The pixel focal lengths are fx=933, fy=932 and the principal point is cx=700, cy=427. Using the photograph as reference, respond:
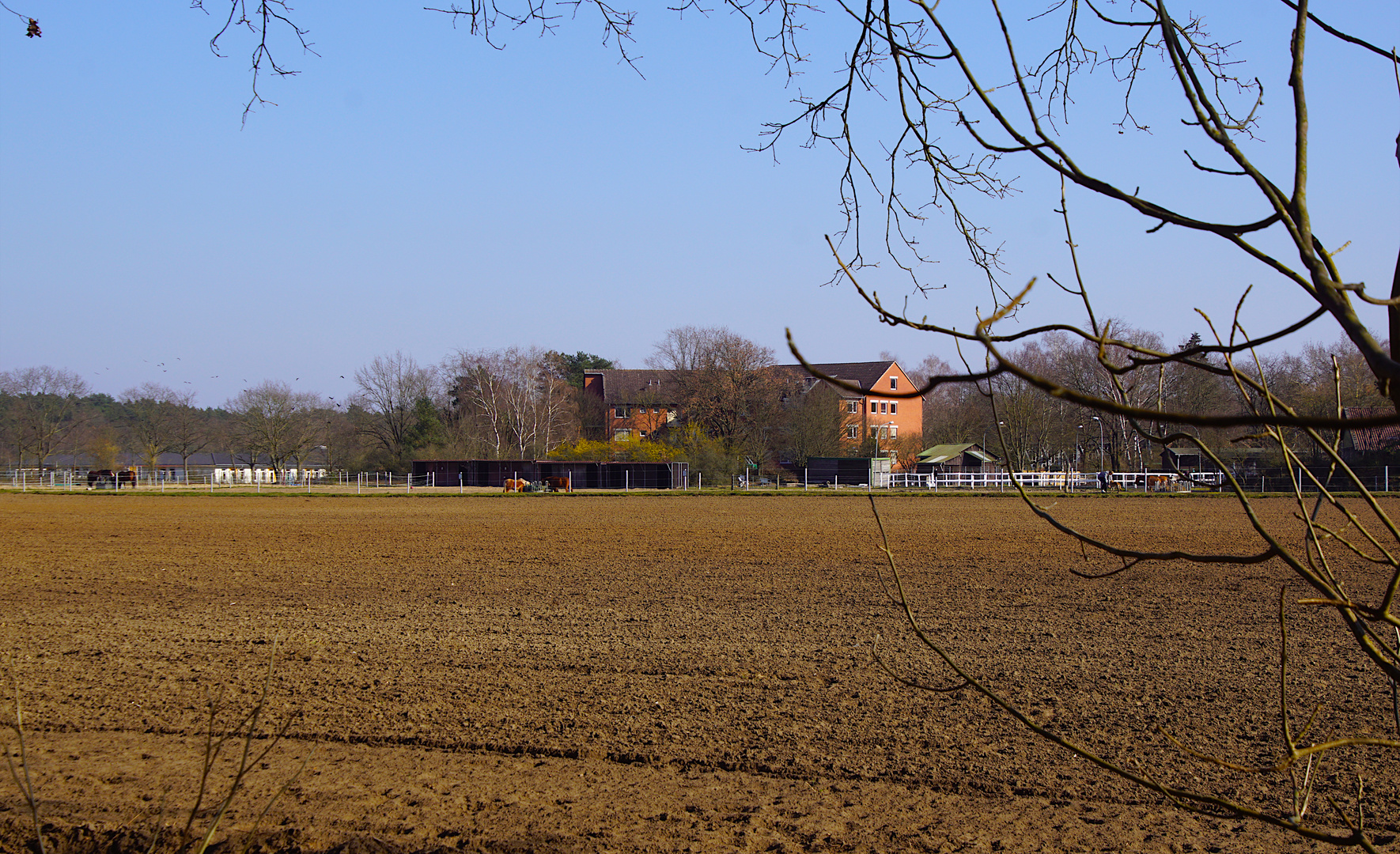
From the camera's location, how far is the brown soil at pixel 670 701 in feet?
15.4

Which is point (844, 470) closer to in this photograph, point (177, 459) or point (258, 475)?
point (258, 475)

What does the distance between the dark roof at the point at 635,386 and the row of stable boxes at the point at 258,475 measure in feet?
81.6

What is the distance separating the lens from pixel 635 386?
267ft

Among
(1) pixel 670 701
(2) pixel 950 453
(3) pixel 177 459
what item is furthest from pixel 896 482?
(3) pixel 177 459

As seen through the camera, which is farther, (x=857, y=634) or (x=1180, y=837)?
(x=857, y=634)

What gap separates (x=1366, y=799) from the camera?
4.91m

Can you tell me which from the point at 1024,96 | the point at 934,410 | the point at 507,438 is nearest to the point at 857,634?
the point at 1024,96

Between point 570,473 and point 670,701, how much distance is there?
2031 inches

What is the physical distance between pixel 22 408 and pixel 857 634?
89246mm

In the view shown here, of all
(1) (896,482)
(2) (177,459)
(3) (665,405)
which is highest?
(3) (665,405)

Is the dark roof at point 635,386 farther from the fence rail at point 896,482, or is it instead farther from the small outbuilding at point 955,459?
the small outbuilding at point 955,459

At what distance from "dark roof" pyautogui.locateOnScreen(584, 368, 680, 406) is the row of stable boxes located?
81.6 ft

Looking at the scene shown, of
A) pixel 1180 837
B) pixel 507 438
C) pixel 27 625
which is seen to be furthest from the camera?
pixel 507 438

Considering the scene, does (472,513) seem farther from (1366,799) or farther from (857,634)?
(1366,799)
